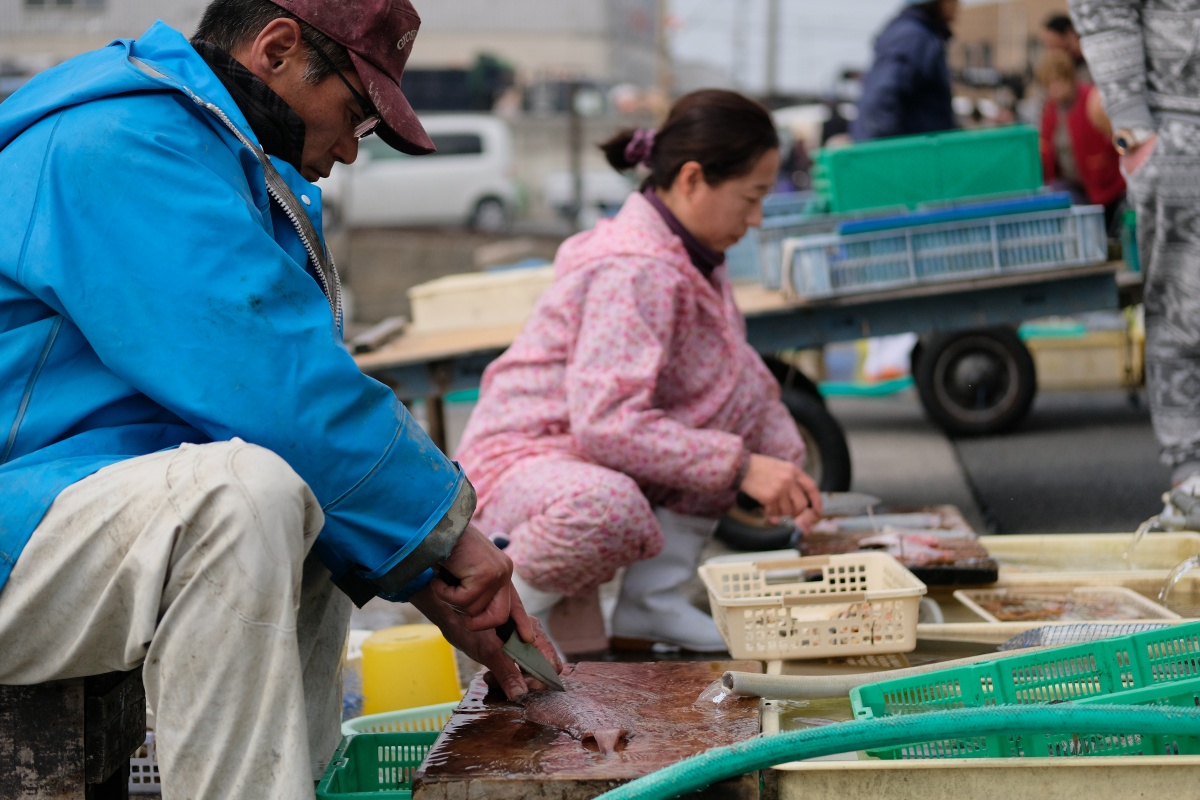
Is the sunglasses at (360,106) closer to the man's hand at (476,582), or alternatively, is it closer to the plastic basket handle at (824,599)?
the man's hand at (476,582)

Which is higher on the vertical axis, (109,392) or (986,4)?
(986,4)

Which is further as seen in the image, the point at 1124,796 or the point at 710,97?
the point at 710,97

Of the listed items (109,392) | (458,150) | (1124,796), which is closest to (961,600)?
(1124,796)

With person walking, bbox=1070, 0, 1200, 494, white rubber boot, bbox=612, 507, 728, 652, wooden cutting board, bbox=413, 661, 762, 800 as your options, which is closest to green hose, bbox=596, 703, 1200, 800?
wooden cutting board, bbox=413, 661, 762, 800

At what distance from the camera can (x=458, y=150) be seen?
2636 cm

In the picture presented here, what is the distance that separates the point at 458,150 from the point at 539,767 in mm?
25202

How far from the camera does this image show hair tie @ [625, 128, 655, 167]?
395 centimetres

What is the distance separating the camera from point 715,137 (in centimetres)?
371

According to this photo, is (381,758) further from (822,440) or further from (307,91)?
(822,440)

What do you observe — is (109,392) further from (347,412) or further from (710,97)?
(710,97)

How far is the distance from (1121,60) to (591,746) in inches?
127

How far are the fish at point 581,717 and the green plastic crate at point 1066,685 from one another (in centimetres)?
39

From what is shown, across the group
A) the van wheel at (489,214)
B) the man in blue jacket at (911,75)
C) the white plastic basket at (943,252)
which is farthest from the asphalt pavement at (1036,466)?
the van wheel at (489,214)

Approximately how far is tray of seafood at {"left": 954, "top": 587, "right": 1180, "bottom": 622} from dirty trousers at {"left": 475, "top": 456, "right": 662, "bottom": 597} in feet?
2.83
